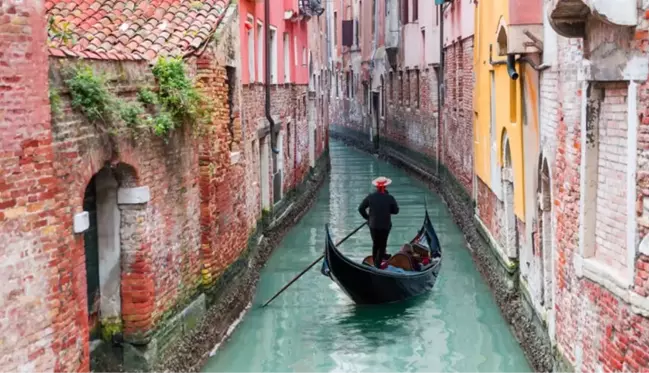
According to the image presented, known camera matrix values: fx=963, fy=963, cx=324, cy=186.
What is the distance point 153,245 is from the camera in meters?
6.96

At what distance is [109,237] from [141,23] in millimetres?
2675

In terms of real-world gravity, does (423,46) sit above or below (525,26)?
above

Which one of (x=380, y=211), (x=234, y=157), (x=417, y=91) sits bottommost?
(x=380, y=211)

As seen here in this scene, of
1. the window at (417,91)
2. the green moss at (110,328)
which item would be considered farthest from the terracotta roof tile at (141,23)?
the window at (417,91)

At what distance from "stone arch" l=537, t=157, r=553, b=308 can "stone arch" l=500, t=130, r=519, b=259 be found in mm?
1656

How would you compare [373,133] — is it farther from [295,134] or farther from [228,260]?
[228,260]

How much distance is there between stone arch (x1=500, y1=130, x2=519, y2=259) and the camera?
393 inches

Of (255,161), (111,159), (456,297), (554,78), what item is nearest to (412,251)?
(456,297)

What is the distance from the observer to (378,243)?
1119cm

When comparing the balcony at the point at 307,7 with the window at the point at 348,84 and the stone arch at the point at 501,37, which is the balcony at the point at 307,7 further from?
the window at the point at 348,84

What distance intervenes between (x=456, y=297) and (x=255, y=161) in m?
3.27

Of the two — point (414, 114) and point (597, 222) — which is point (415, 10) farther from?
point (597, 222)

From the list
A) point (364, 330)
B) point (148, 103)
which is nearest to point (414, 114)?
point (364, 330)

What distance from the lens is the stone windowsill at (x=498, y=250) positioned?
9.88 m
